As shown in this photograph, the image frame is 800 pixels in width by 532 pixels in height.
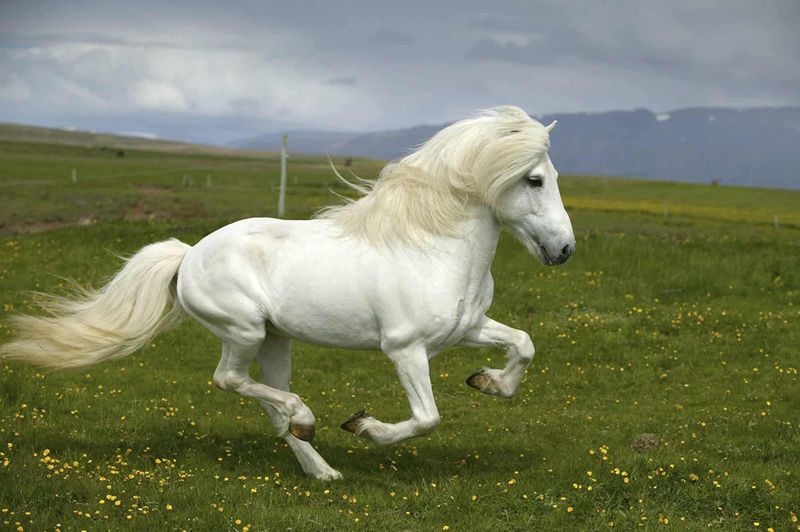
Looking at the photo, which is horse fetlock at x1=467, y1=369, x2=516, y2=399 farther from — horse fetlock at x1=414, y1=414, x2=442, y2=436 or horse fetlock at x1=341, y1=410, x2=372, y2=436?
horse fetlock at x1=341, y1=410, x2=372, y2=436

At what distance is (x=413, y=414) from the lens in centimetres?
673

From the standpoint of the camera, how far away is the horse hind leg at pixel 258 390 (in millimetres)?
6906

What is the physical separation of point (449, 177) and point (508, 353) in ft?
4.85

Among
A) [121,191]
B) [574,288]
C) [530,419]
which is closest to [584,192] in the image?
[121,191]

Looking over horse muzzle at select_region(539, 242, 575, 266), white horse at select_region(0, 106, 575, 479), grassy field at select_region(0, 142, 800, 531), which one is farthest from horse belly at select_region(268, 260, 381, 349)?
horse muzzle at select_region(539, 242, 575, 266)

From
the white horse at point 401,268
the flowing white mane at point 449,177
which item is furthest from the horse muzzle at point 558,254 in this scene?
the flowing white mane at point 449,177

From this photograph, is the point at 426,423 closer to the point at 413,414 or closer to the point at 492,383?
the point at 413,414

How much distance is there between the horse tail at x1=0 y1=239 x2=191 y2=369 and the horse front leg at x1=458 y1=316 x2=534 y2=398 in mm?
2725

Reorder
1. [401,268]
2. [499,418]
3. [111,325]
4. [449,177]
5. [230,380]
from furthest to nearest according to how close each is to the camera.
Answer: [499,418]
[111,325]
[230,380]
[449,177]
[401,268]

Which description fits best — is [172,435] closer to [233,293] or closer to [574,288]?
[233,293]

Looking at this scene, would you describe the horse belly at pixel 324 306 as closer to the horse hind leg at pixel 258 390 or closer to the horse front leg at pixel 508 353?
the horse hind leg at pixel 258 390

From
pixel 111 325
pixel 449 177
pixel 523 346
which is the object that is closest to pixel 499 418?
pixel 523 346

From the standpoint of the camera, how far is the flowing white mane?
663 centimetres

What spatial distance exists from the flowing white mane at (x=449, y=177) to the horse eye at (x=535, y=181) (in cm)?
12
